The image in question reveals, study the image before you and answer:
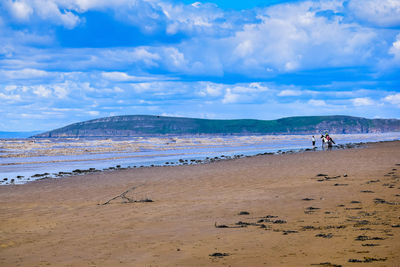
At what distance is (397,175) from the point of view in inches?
851

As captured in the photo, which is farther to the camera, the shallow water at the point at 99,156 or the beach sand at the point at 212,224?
the shallow water at the point at 99,156

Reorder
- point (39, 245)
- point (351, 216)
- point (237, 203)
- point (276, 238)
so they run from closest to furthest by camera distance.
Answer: point (276, 238)
point (39, 245)
point (351, 216)
point (237, 203)

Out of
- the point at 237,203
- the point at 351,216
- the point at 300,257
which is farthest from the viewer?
the point at 237,203

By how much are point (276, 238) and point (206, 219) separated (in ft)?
11.3

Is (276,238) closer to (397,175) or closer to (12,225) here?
(12,225)

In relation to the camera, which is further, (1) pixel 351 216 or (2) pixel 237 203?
(2) pixel 237 203

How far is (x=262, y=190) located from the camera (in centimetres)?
1905

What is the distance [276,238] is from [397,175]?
14147 millimetres

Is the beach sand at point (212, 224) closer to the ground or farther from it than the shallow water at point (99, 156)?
closer to the ground

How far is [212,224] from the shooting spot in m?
12.2

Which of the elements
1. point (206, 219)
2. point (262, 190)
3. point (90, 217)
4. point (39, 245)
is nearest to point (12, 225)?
point (90, 217)

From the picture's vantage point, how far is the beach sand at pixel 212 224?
8.74m

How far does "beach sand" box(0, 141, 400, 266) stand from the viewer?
8.74 meters

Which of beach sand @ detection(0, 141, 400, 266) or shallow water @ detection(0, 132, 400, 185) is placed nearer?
beach sand @ detection(0, 141, 400, 266)
